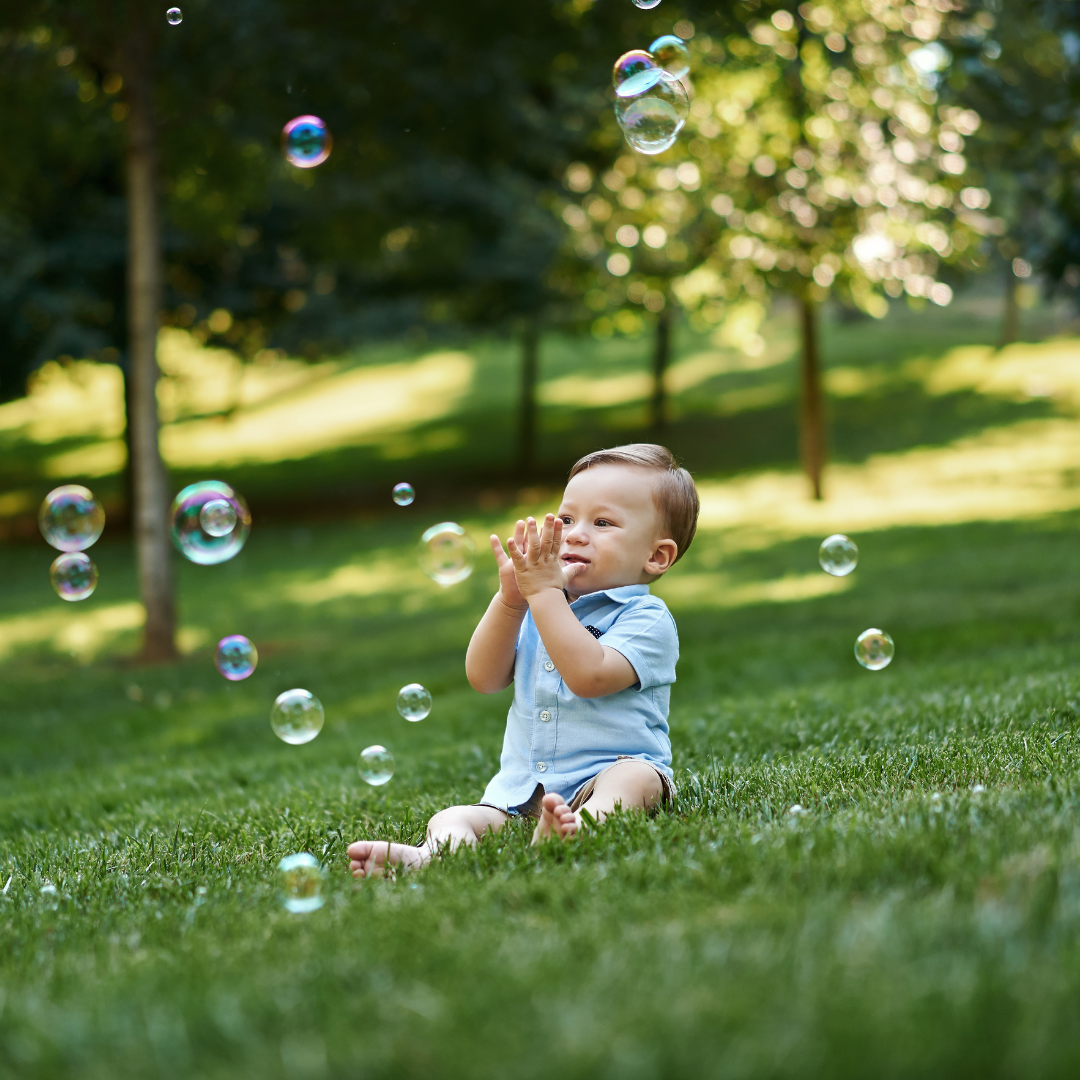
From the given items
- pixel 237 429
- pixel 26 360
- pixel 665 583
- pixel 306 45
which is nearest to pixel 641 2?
pixel 306 45

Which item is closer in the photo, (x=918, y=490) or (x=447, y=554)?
(x=447, y=554)

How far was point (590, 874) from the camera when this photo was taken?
261 cm

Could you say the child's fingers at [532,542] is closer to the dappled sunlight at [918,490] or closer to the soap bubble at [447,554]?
the soap bubble at [447,554]

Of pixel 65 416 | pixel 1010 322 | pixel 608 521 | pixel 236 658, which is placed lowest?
pixel 236 658

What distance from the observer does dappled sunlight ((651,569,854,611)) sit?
407 inches

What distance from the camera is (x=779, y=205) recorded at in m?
14.8

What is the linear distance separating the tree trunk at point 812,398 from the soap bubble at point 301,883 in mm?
14434

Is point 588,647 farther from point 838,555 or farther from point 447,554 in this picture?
point 838,555

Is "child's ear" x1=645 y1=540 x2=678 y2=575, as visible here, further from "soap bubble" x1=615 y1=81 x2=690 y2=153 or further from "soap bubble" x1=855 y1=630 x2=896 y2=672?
"soap bubble" x1=615 y1=81 x2=690 y2=153

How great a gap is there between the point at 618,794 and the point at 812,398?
15.0 m

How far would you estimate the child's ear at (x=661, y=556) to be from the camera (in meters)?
3.54

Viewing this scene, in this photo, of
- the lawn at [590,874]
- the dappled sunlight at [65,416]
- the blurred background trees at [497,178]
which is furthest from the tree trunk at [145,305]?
the dappled sunlight at [65,416]

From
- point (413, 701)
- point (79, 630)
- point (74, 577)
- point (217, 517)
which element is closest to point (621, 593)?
point (413, 701)

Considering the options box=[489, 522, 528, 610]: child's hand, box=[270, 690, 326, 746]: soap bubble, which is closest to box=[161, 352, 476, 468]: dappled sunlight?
box=[270, 690, 326, 746]: soap bubble
